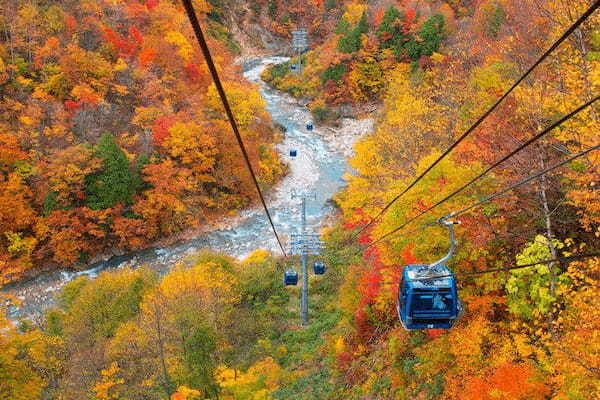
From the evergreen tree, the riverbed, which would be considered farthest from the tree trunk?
the evergreen tree

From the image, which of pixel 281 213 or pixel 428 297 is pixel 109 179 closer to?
pixel 281 213

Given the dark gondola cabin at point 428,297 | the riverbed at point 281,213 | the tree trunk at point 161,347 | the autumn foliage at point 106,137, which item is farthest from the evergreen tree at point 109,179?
the dark gondola cabin at point 428,297

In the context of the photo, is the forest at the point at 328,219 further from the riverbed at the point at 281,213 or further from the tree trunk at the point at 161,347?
the riverbed at the point at 281,213

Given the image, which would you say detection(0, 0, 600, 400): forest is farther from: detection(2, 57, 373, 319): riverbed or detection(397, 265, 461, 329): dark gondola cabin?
detection(397, 265, 461, 329): dark gondola cabin

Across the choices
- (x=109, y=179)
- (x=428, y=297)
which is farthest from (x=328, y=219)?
(x=428, y=297)

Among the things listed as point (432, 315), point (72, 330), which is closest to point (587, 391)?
point (432, 315)

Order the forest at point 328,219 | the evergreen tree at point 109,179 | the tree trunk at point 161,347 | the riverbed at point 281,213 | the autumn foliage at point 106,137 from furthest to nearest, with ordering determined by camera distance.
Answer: the evergreen tree at point 109,179 → the autumn foliage at point 106,137 → the riverbed at point 281,213 → the tree trunk at point 161,347 → the forest at point 328,219
